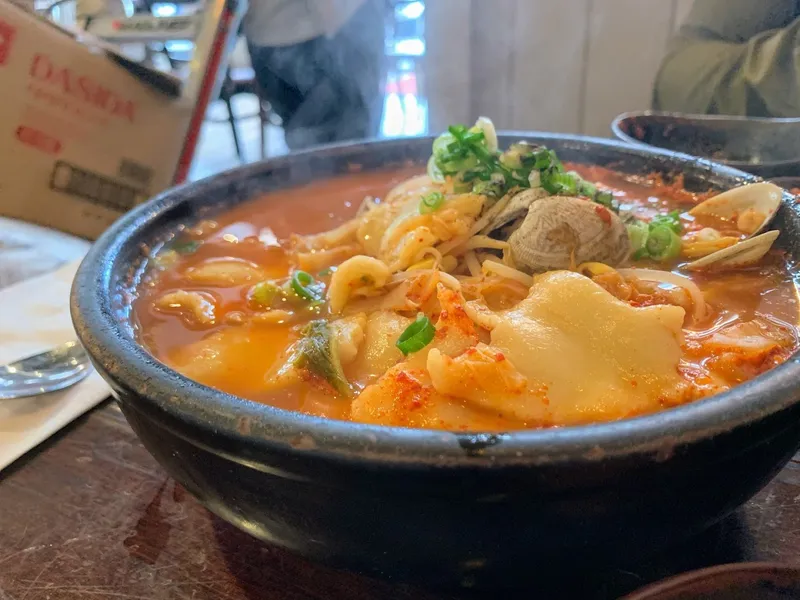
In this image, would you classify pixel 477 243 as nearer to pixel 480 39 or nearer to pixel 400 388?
pixel 400 388

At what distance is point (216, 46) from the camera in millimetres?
2643

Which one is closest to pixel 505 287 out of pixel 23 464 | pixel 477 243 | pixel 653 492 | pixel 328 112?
pixel 477 243

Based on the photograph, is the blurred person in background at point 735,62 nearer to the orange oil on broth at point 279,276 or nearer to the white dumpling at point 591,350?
the orange oil on broth at point 279,276

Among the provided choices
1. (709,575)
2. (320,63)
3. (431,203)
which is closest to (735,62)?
(320,63)

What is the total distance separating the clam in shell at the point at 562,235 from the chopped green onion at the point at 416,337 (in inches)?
14.7

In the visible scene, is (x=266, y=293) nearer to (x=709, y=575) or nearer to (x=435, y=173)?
(x=435, y=173)

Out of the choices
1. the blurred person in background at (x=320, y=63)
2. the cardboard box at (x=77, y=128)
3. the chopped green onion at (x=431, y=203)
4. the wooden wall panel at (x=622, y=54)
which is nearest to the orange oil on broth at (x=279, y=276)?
the chopped green onion at (x=431, y=203)

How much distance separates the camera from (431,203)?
1.55 metres

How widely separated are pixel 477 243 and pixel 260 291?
50 centimetres

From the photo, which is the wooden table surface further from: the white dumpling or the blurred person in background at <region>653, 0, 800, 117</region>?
the blurred person in background at <region>653, 0, 800, 117</region>

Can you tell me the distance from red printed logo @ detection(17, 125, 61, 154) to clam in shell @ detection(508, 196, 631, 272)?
1.99 metres

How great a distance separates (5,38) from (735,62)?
11.1ft

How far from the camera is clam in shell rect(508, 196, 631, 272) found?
1.36 m

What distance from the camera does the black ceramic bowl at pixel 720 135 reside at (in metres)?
2.43
